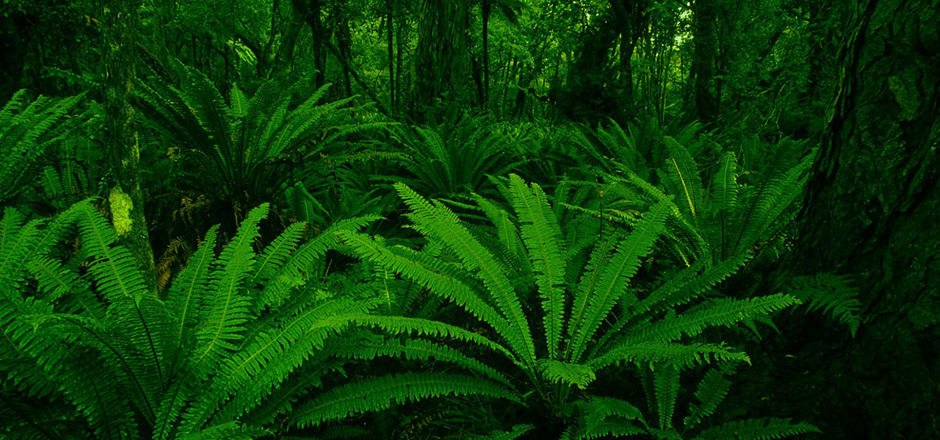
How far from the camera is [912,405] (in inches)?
44.1

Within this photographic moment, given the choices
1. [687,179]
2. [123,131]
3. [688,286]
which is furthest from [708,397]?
[123,131]

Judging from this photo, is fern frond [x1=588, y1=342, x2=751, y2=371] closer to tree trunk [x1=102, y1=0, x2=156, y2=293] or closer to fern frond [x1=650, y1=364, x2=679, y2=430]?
fern frond [x1=650, y1=364, x2=679, y2=430]

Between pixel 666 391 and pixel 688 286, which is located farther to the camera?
pixel 688 286

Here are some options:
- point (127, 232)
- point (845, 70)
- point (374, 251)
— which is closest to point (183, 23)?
point (127, 232)

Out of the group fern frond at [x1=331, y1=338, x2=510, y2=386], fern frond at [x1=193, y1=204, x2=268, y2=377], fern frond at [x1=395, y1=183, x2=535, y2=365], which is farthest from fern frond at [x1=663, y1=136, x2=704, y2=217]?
fern frond at [x1=193, y1=204, x2=268, y2=377]

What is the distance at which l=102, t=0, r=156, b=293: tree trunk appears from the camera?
5.32 feet

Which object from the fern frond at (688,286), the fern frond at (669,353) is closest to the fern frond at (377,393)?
the fern frond at (669,353)

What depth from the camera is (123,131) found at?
1681mm

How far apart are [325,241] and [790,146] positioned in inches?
88.8

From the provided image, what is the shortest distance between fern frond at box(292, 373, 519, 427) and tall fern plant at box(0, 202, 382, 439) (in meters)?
0.06

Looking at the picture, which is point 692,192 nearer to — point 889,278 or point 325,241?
point 889,278

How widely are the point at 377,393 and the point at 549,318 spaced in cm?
56

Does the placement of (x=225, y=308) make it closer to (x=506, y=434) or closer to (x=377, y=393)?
(x=377, y=393)

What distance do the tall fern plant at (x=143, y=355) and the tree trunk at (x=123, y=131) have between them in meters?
0.34
